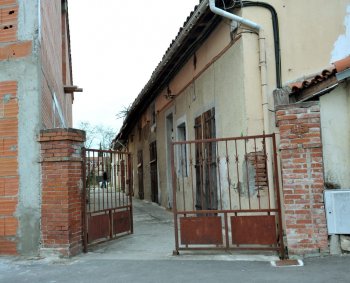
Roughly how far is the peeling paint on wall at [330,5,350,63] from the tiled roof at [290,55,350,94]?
3.88 feet

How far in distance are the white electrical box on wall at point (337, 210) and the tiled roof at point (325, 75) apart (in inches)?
65.6

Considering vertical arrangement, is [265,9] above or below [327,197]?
above

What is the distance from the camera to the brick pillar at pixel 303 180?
5660 millimetres

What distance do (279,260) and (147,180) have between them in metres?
12.7

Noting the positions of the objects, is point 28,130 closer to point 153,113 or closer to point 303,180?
point 303,180

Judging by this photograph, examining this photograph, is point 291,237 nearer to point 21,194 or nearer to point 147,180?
point 21,194

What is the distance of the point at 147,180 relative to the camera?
59.1ft

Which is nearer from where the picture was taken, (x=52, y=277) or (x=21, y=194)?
(x=52, y=277)

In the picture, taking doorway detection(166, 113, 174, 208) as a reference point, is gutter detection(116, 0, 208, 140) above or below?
above

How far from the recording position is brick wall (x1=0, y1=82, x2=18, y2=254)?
6.19 metres

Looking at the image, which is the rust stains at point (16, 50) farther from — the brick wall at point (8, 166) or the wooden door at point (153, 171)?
the wooden door at point (153, 171)

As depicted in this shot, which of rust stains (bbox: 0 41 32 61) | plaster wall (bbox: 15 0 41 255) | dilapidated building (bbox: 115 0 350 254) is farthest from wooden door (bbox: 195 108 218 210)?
rust stains (bbox: 0 41 32 61)

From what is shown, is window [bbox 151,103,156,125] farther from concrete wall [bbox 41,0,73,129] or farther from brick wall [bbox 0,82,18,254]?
brick wall [bbox 0,82,18,254]

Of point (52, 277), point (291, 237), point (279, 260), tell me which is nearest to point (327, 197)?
point (291, 237)
